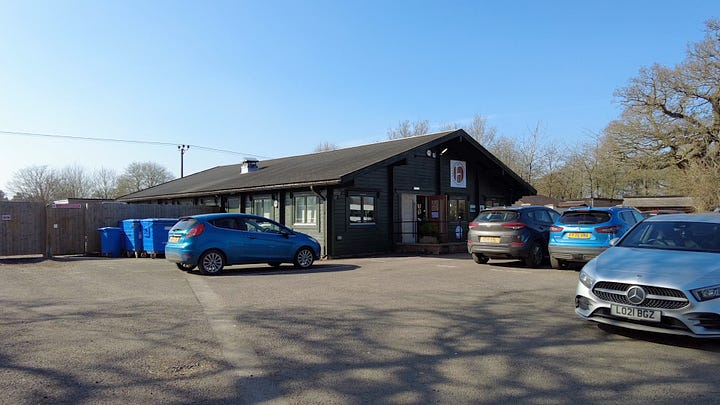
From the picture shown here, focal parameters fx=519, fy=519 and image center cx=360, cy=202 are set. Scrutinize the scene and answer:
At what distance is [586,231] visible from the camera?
11.5 m

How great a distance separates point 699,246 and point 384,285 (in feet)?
17.7

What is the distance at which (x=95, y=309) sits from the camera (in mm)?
7680

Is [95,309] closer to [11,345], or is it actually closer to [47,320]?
[47,320]

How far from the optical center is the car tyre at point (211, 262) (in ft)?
39.4

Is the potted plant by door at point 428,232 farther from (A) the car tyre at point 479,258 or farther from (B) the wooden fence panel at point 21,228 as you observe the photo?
(B) the wooden fence panel at point 21,228

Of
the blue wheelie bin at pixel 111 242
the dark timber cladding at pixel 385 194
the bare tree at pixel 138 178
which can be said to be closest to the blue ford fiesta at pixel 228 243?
the dark timber cladding at pixel 385 194

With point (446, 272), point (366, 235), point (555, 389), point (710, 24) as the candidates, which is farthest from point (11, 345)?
point (710, 24)

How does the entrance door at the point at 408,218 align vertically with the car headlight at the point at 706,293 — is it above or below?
above

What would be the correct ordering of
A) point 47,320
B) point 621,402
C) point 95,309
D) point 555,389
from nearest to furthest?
point 621,402
point 555,389
point 47,320
point 95,309

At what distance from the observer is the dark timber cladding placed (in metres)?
17.6

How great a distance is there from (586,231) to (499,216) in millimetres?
2471

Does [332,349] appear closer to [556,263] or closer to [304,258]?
[304,258]

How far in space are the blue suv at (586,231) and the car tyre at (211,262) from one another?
776 centimetres

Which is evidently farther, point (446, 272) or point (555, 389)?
point (446, 272)
